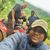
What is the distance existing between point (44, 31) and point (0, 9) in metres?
1.62

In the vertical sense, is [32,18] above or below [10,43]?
below

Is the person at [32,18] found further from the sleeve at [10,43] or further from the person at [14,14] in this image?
the sleeve at [10,43]

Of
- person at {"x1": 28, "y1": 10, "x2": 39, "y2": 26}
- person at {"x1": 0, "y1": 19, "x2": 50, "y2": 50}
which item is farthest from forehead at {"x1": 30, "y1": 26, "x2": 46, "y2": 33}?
person at {"x1": 28, "y1": 10, "x2": 39, "y2": 26}

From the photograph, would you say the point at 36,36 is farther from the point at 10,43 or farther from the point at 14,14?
the point at 14,14

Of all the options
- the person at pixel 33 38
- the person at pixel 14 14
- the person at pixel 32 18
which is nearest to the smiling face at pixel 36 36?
the person at pixel 33 38

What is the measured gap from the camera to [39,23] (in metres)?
1.33

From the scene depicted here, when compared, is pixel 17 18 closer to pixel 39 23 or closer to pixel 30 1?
pixel 30 1

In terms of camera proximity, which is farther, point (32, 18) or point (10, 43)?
point (32, 18)

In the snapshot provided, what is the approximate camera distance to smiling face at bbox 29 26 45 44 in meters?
1.31

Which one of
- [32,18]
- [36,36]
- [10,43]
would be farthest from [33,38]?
[32,18]

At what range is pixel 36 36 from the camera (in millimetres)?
1314

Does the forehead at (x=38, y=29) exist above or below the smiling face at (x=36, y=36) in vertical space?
above

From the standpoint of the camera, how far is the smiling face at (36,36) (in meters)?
1.31

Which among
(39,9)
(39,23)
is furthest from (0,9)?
(39,23)
